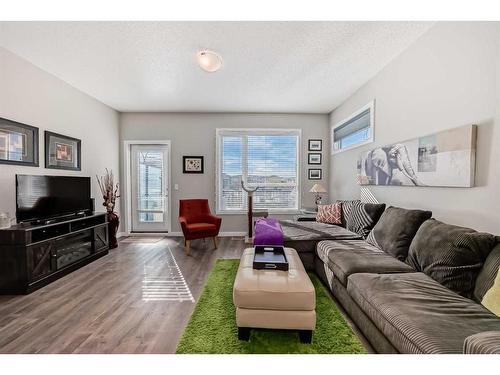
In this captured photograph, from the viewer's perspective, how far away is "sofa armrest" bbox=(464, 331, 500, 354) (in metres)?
0.92

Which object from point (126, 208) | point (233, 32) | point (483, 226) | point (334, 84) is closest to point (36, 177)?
point (126, 208)

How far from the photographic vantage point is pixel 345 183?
4.62 metres

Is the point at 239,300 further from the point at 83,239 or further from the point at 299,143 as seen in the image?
the point at 299,143

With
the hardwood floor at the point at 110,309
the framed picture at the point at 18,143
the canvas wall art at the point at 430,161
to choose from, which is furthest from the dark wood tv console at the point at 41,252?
the canvas wall art at the point at 430,161

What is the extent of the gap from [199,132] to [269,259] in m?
3.87

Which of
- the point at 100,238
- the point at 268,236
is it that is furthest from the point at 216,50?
the point at 100,238

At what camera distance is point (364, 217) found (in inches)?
124

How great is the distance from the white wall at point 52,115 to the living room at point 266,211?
24 mm

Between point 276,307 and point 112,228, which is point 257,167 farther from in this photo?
point 276,307

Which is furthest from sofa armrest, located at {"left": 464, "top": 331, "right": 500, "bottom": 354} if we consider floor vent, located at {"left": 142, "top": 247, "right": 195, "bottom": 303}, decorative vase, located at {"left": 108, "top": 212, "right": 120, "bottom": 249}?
decorative vase, located at {"left": 108, "top": 212, "right": 120, "bottom": 249}

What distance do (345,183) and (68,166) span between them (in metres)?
4.75

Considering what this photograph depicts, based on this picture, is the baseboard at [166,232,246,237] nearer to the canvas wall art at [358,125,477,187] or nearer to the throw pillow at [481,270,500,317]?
the canvas wall art at [358,125,477,187]

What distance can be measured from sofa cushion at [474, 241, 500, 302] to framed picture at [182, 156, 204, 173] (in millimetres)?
4664

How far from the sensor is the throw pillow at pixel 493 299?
1.34 m
